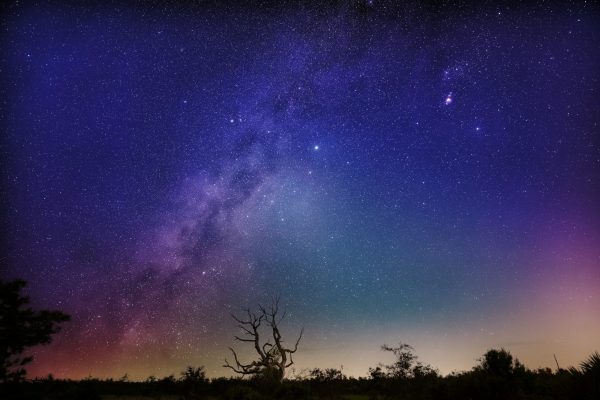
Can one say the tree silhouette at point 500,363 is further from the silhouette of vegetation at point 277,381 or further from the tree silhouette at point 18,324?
the tree silhouette at point 18,324

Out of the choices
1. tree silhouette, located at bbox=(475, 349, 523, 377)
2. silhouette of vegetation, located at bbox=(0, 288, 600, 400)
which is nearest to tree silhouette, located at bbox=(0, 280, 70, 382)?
silhouette of vegetation, located at bbox=(0, 288, 600, 400)

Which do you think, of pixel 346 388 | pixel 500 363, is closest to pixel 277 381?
pixel 346 388

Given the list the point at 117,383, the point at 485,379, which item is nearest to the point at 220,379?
the point at 117,383

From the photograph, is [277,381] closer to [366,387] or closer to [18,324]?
[366,387]

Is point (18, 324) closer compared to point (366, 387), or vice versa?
point (18, 324)

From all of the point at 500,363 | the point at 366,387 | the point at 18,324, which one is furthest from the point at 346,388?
the point at 18,324

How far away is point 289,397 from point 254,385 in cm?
443

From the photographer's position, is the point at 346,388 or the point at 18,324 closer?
the point at 18,324

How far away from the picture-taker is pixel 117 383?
20.9 metres

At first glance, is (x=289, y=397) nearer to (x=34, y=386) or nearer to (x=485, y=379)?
(x=485, y=379)

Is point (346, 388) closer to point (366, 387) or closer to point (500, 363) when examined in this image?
point (366, 387)

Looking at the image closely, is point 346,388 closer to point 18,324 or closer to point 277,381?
point 277,381

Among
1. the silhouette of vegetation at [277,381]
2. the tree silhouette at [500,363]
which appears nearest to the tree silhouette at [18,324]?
the silhouette of vegetation at [277,381]

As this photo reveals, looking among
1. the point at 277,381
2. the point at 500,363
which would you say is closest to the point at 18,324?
the point at 277,381
